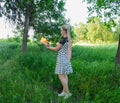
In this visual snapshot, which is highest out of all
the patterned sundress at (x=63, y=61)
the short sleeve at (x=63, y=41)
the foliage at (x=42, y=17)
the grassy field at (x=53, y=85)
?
the foliage at (x=42, y=17)

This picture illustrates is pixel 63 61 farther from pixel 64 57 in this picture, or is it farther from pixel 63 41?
pixel 63 41

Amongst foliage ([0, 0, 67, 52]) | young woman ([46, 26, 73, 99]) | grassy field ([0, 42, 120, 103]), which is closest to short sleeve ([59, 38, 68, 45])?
young woman ([46, 26, 73, 99])

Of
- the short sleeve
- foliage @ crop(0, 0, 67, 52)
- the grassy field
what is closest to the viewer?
the grassy field

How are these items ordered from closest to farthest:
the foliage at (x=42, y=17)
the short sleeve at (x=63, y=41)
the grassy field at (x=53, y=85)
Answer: the grassy field at (x=53, y=85)
the short sleeve at (x=63, y=41)
the foliage at (x=42, y=17)

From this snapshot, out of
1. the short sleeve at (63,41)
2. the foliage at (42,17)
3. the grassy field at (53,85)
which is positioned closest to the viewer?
the grassy field at (53,85)

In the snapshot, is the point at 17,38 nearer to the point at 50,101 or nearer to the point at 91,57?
the point at 91,57

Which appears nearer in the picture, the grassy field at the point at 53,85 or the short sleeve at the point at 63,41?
the grassy field at the point at 53,85

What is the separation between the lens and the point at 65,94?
25.7ft

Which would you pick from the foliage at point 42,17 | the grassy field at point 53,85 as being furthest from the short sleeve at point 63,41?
the foliage at point 42,17

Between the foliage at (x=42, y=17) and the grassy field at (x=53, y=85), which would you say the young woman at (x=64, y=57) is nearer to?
the grassy field at (x=53, y=85)

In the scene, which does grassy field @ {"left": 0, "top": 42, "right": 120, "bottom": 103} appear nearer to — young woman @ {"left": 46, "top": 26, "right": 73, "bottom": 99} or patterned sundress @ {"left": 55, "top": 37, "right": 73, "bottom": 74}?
young woman @ {"left": 46, "top": 26, "right": 73, "bottom": 99}

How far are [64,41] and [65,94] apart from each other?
1346 mm

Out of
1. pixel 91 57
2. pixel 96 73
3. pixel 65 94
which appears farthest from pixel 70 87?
pixel 91 57

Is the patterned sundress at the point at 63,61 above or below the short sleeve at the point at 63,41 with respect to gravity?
below
